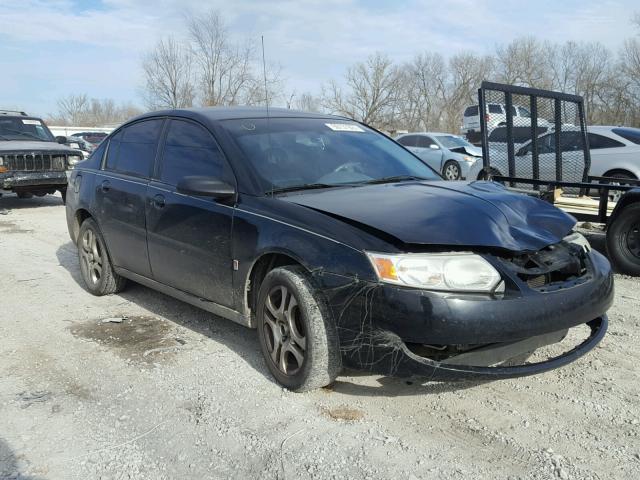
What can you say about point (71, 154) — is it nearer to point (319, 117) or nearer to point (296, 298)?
point (319, 117)

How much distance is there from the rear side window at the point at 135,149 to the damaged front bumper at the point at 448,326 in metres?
2.34

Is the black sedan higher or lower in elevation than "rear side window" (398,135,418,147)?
lower

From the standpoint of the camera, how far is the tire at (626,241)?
5.91 metres

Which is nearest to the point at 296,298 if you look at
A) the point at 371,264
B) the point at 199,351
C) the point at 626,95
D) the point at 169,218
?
the point at 371,264

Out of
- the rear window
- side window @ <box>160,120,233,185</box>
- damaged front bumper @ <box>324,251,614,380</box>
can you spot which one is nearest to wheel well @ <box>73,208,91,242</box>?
side window @ <box>160,120,233,185</box>

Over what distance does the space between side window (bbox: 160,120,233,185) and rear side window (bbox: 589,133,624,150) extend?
9.02m

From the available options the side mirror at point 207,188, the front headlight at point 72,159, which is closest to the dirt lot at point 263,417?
the side mirror at point 207,188

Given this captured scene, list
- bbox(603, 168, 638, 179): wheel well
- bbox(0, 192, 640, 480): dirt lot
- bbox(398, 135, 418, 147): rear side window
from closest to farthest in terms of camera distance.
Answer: bbox(0, 192, 640, 480): dirt lot, bbox(603, 168, 638, 179): wheel well, bbox(398, 135, 418, 147): rear side window

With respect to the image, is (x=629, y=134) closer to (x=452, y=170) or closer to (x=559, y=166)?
(x=559, y=166)

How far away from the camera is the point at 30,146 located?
12.3m

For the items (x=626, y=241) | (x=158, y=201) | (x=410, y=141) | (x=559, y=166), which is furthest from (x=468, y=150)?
(x=158, y=201)

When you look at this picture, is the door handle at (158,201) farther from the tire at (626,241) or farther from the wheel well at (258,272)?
the tire at (626,241)

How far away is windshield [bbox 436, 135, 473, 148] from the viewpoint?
1839 centimetres

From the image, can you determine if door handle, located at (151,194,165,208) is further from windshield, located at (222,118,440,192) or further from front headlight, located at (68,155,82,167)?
front headlight, located at (68,155,82,167)
